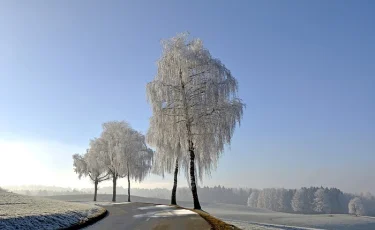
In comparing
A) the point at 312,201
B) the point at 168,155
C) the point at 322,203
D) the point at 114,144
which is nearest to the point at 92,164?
the point at 114,144

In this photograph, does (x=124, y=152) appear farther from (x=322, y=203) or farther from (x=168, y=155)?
(x=322, y=203)

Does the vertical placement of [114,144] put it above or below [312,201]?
above

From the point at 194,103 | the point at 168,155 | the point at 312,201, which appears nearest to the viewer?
the point at 194,103

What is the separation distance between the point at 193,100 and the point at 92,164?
125 feet

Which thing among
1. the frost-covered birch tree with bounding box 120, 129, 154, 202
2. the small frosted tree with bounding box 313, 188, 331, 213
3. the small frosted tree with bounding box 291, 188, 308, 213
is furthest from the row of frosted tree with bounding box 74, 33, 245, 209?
the small frosted tree with bounding box 291, 188, 308, 213

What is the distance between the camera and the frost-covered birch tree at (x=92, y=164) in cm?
5970

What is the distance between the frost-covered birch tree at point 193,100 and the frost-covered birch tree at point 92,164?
110ft

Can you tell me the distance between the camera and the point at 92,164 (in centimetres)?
6016

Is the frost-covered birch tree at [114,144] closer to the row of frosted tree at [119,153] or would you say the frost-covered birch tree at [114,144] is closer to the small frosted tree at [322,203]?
the row of frosted tree at [119,153]

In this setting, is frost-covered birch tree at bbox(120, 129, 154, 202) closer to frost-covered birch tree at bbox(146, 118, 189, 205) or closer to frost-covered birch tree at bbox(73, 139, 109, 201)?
frost-covered birch tree at bbox(73, 139, 109, 201)

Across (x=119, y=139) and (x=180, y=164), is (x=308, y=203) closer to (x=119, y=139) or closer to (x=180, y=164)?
(x=119, y=139)

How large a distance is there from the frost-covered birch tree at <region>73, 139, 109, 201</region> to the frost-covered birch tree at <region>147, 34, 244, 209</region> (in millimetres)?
33416

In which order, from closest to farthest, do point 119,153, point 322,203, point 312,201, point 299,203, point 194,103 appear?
point 194,103 → point 119,153 → point 322,203 → point 299,203 → point 312,201

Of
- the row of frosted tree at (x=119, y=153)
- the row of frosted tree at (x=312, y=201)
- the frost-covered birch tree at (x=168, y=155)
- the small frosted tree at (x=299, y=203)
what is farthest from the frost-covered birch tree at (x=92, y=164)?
the small frosted tree at (x=299, y=203)
